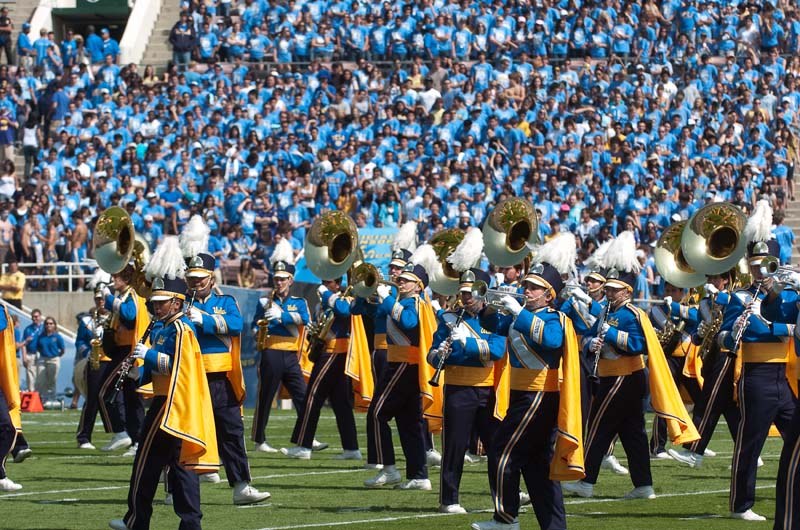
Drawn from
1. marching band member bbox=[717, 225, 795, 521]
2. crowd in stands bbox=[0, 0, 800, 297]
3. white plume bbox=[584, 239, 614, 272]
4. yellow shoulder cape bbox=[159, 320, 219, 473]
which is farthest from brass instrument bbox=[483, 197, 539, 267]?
crowd in stands bbox=[0, 0, 800, 297]

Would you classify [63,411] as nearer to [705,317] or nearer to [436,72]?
[436,72]

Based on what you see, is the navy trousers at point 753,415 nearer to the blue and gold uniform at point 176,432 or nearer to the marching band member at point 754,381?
the marching band member at point 754,381

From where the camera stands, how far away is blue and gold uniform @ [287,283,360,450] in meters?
15.2

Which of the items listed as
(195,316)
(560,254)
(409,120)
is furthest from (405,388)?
(409,120)

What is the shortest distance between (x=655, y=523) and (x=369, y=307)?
4106mm

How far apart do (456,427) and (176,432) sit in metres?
2.35

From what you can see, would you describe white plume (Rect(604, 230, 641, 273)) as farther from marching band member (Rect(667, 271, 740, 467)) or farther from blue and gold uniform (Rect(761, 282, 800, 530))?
blue and gold uniform (Rect(761, 282, 800, 530))

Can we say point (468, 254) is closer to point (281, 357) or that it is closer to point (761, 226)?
point (761, 226)

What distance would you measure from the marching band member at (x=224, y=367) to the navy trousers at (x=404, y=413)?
137cm

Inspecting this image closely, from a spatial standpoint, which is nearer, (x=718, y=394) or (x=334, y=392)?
(x=718, y=394)

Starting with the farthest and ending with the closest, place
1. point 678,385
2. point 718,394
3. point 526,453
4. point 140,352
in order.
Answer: point 678,385
point 718,394
point 526,453
point 140,352

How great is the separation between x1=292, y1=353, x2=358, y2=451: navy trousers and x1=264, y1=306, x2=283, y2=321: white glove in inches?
21.4

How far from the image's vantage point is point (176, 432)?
971cm

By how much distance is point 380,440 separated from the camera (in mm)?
13016
